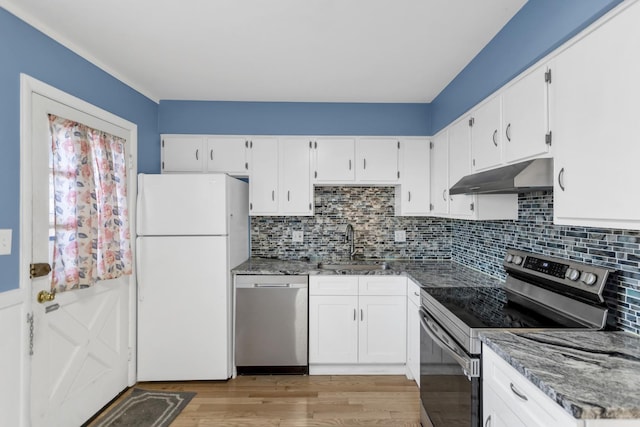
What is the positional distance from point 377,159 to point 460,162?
0.89 metres

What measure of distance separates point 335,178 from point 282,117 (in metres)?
0.79

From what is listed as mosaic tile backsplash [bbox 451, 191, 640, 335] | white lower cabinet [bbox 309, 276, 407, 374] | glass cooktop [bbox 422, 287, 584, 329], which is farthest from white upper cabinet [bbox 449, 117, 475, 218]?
white lower cabinet [bbox 309, 276, 407, 374]

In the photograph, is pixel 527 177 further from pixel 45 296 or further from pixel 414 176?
pixel 45 296

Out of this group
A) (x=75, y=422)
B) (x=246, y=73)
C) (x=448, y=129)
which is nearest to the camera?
(x=75, y=422)

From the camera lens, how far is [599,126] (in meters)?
1.25

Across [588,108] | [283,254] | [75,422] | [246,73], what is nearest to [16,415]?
[75,422]

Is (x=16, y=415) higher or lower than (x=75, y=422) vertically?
higher

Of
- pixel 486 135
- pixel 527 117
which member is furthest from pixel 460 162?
pixel 527 117

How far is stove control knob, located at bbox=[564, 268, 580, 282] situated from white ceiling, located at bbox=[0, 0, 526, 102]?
54.2 inches

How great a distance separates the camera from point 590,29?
1302 millimetres

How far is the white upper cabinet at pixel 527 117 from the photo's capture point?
158cm

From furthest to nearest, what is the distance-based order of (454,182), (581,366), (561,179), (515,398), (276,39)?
(454,182) → (276,39) → (561,179) → (515,398) → (581,366)

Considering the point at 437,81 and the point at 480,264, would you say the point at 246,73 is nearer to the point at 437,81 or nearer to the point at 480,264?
the point at 437,81

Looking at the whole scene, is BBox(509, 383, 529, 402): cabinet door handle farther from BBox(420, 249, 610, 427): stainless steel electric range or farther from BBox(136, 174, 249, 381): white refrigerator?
BBox(136, 174, 249, 381): white refrigerator
